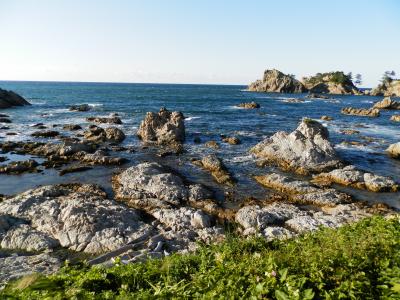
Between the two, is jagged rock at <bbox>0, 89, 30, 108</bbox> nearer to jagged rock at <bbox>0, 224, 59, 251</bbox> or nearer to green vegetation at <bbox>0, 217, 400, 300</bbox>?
jagged rock at <bbox>0, 224, 59, 251</bbox>

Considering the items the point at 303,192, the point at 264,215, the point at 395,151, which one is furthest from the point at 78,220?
the point at 395,151

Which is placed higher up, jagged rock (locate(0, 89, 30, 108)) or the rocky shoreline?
jagged rock (locate(0, 89, 30, 108))

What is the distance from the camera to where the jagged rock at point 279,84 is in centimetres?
15962

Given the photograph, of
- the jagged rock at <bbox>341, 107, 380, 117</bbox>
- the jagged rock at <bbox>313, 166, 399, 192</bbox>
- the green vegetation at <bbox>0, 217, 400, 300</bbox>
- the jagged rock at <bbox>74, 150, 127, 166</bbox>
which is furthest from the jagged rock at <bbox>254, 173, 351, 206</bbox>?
the jagged rock at <bbox>341, 107, 380, 117</bbox>

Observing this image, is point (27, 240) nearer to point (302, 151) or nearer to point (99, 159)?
point (99, 159)

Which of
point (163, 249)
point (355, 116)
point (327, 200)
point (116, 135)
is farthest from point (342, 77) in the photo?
point (163, 249)

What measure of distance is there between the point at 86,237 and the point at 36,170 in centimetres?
1527

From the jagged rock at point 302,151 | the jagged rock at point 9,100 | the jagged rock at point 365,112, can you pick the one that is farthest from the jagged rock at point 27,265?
the jagged rock at point 9,100

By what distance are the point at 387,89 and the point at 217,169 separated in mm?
158733

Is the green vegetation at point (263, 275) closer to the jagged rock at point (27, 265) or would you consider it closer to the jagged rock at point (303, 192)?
the jagged rock at point (27, 265)

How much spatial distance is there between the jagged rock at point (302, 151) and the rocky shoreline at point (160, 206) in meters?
0.09

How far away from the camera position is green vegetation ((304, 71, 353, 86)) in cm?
16536

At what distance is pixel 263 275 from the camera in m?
7.53

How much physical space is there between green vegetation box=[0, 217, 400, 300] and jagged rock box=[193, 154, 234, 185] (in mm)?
16284
